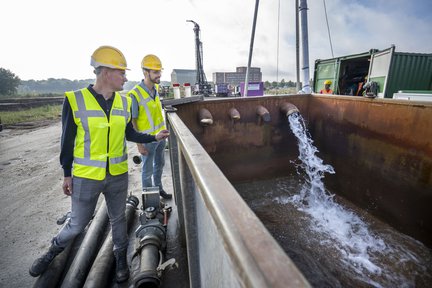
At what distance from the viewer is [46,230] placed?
2.94m

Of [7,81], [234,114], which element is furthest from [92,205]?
[7,81]

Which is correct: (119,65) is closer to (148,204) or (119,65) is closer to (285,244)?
(148,204)

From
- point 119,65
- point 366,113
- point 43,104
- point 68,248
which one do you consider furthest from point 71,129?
point 43,104

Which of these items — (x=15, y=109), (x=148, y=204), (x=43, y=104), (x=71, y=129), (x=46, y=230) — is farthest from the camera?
(x=43, y=104)

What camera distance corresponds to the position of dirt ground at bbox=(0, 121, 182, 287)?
241 cm

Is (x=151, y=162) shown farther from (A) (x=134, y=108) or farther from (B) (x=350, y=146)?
(B) (x=350, y=146)

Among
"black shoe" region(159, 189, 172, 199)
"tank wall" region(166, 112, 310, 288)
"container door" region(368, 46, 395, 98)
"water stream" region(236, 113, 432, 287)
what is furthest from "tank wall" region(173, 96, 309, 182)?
"container door" region(368, 46, 395, 98)

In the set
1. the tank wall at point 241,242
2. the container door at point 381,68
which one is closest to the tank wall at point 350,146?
the tank wall at point 241,242

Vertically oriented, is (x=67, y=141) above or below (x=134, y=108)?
below

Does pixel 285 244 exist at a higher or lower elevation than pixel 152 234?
lower

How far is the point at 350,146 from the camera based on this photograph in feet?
11.2

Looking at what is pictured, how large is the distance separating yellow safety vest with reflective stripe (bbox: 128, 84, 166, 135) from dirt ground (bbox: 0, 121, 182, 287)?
1299 mm

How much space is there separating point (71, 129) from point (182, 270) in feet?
5.46

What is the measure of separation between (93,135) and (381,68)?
27.9ft
